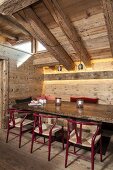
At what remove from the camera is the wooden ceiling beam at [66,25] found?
343cm

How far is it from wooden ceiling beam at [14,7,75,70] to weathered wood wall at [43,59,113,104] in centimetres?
80

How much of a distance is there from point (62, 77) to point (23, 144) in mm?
3185

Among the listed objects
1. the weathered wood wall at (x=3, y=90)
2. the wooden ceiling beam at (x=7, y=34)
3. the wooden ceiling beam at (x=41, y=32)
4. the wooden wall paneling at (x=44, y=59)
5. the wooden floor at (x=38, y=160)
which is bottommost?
the wooden floor at (x=38, y=160)

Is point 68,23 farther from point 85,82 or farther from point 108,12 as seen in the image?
point 85,82

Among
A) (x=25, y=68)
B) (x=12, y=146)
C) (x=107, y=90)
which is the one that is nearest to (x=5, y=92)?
(x=25, y=68)

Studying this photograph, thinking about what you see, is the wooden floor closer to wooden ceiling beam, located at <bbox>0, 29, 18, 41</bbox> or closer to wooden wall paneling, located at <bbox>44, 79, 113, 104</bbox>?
wooden wall paneling, located at <bbox>44, 79, 113, 104</bbox>

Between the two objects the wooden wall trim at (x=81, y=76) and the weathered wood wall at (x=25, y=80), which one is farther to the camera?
the wooden wall trim at (x=81, y=76)

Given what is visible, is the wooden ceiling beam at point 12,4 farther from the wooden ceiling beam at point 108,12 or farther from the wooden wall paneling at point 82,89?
the wooden wall paneling at point 82,89

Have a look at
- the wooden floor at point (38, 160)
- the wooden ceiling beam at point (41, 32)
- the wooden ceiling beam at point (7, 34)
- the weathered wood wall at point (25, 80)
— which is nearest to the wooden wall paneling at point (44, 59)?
the weathered wood wall at point (25, 80)

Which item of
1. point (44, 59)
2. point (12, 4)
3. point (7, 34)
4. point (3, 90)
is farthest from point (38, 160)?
point (7, 34)

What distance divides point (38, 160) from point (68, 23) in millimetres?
3019

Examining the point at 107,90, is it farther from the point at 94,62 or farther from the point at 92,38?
the point at 92,38

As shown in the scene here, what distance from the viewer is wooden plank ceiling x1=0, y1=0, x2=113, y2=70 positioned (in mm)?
3256

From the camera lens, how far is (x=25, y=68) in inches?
217
